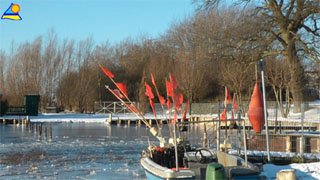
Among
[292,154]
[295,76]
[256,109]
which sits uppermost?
[295,76]

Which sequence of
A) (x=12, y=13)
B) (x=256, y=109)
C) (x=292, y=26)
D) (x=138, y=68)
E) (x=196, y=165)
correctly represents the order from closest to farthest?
(x=196, y=165), (x=12, y=13), (x=256, y=109), (x=292, y=26), (x=138, y=68)

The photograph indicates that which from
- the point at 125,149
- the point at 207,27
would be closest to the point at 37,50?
the point at 207,27

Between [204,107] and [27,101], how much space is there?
57.1 feet

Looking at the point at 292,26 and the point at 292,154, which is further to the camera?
the point at 292,26

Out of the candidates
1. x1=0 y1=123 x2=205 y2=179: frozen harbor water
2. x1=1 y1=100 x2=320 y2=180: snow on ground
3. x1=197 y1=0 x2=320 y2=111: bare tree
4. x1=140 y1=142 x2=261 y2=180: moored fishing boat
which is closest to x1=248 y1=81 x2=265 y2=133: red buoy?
x1=1 y1=100 x2=320 y2=180: snow on ground

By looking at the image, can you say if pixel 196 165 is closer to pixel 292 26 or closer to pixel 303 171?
pixel 303 171

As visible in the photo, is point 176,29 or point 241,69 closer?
point 241,69

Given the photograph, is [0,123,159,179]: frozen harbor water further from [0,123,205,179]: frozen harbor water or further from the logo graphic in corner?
the logo graphic in corner

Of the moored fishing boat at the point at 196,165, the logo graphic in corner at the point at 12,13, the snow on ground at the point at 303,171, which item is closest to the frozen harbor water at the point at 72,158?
the moored fishing boat at the point at 196,165

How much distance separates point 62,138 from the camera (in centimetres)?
2919

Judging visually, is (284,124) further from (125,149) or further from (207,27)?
(207,27)

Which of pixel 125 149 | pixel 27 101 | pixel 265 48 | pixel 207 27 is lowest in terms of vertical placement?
pixel 125 149

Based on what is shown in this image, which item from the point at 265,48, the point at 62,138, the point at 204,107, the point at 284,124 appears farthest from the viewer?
the point at 204,107

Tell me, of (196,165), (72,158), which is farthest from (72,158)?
(196,165)
